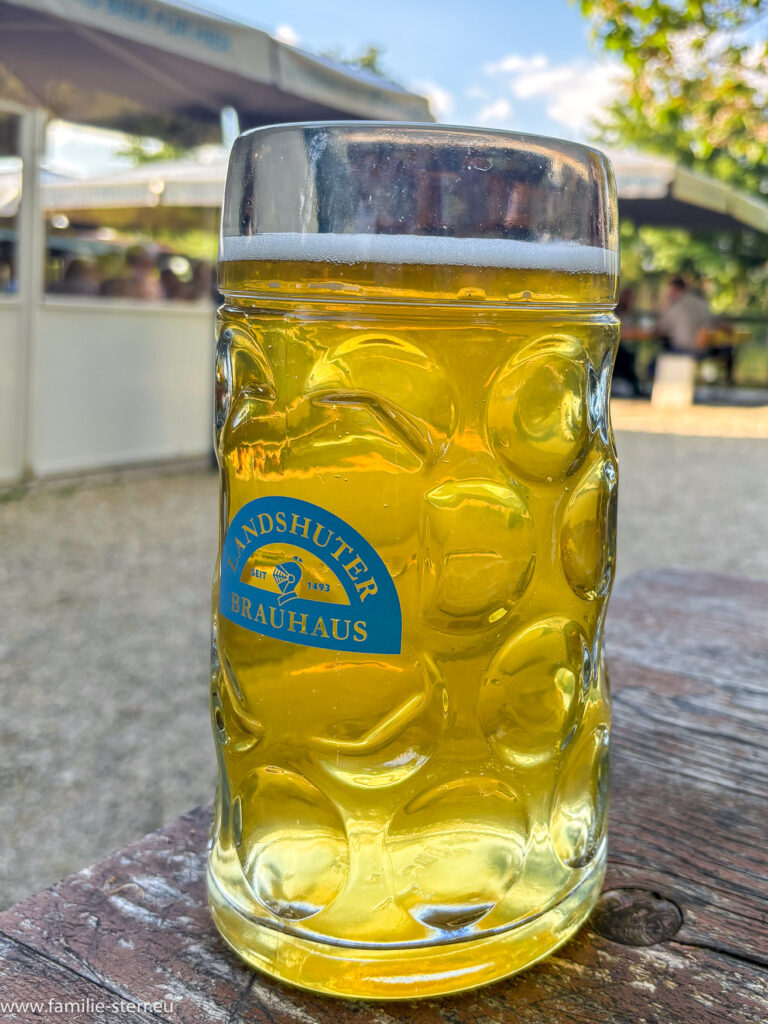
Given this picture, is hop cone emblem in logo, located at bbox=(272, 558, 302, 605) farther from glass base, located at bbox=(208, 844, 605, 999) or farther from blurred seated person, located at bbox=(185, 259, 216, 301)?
blurred seated person, located at bbox=(185, 259, 216, 301)

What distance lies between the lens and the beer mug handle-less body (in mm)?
536

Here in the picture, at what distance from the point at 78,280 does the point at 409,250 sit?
6.55 m

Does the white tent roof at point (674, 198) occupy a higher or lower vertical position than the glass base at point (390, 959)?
higher

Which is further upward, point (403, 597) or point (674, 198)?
point (674, 198)

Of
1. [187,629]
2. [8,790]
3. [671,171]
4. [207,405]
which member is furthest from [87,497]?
[671,171]

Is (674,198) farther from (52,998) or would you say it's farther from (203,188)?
(52,998)

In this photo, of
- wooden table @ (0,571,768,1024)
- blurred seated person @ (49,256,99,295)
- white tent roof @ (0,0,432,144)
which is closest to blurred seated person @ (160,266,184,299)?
blurred seated person @ (49,256,99,295)

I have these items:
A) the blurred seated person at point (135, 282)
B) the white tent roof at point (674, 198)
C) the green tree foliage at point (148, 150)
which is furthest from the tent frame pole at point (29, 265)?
the white tent roof at point (674, 198)

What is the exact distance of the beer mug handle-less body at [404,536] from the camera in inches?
21.1

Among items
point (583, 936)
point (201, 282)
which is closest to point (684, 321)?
point (201, 282)

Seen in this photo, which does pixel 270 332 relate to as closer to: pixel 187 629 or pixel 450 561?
pixel 450 561

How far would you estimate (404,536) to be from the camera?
54cm

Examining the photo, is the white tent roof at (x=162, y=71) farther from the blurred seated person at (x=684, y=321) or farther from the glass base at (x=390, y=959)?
the blurred seated person at (x=684, y=321)

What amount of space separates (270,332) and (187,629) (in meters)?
3.14
